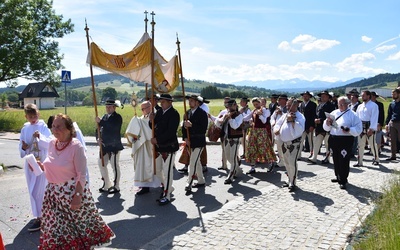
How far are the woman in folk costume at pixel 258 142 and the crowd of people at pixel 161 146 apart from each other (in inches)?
1.0

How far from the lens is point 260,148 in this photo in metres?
9.53

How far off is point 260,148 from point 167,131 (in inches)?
139

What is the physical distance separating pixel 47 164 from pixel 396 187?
5.29 metres

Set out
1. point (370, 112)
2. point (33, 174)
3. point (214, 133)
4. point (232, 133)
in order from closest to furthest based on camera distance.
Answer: point (33, 174) < point (232, 133) < point (214, 133) < point (370, 112)

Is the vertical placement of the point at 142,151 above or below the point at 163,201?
above

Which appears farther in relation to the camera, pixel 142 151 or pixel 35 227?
pixel 142 151

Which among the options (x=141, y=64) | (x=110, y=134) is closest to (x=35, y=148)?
(x=110, y=134)

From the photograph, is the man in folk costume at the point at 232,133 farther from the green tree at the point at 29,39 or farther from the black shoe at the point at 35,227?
the green tree at the point at 29,39

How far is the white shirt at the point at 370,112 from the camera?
1008 centimetres

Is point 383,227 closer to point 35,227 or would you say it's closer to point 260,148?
point 35,227

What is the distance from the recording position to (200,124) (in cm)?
750

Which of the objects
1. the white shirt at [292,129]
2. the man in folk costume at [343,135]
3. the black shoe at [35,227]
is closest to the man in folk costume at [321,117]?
the man in folk costume at [343,135]

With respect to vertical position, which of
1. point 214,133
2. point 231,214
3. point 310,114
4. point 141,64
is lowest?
point 231,214

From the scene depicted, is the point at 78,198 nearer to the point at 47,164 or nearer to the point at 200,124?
the point at 47,164
